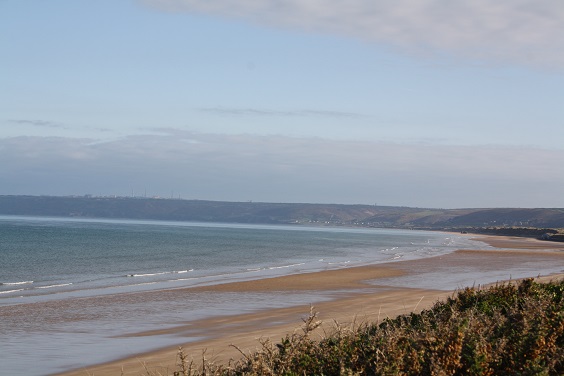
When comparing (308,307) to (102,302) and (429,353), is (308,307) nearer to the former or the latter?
(102,302)

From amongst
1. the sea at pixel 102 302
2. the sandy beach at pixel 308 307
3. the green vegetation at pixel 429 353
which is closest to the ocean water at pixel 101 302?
the sea at pixel 102 302

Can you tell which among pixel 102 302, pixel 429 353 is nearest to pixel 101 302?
pixel 102 302

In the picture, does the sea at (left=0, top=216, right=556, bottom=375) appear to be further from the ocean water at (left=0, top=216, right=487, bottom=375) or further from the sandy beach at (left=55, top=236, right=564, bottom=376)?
the sandy beach at (left=55, top=236, right=564, bottom=376)

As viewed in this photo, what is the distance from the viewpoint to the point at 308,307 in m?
19.3

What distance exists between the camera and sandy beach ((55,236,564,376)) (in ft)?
38.9

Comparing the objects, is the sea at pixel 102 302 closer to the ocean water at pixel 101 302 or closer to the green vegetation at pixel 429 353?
the ocean water at pixel 101 302

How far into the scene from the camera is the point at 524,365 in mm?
5895

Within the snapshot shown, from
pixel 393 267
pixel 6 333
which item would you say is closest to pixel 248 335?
pixel 6 333

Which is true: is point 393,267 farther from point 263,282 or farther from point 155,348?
point 155,348

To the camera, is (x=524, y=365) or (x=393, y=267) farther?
(x=393, y=267)

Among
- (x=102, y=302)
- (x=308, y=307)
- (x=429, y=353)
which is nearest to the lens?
(x=429, y=353)

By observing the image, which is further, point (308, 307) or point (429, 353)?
point (308, 307)

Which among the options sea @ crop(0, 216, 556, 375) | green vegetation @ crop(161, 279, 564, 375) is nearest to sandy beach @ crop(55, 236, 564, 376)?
sea @ crop(0, 216, 556, 375)

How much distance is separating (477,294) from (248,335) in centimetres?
527
